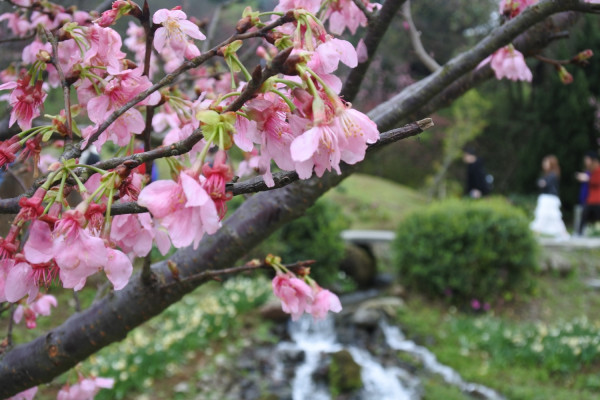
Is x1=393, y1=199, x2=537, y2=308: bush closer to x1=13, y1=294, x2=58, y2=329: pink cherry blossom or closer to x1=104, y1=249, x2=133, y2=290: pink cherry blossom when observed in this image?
x1=13, y1=294, x2=58, y2=329: pink cherry blossom

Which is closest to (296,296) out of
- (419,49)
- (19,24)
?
(419,49)

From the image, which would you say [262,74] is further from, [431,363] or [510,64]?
[431,363]

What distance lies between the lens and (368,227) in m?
9.95

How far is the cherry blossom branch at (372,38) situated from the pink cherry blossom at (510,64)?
1.17 feet

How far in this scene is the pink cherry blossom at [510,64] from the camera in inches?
54.4

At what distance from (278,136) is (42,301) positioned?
120cm

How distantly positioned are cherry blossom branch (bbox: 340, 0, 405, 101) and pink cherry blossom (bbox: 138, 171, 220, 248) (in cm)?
80

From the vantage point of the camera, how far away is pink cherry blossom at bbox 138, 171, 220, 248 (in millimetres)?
543

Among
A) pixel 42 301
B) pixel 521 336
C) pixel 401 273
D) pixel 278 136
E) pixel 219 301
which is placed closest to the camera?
pixel 278 136

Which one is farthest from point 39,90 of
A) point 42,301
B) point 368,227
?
point 368,227

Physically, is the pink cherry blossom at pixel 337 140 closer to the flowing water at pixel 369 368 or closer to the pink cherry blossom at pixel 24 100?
the pink cherry blossom at pixel 24 100

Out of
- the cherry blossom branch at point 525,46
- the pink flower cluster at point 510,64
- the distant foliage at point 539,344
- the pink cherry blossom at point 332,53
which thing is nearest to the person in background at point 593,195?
the distant foliage at point 539,344

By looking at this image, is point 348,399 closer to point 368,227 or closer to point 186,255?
point 186,255

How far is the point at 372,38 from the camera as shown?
1260 mm
